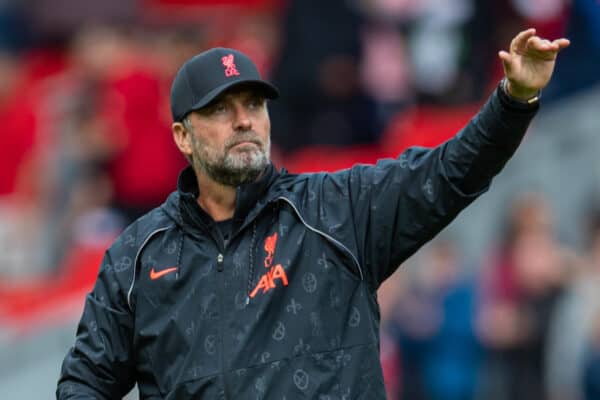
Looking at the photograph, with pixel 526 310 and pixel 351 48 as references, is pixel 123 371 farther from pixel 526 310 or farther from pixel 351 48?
pixel 351 48

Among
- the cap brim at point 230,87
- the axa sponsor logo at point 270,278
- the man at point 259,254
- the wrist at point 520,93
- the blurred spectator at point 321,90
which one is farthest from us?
the blurred spectator at point 321,90

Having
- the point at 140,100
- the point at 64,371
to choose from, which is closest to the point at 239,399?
the point at 64,371

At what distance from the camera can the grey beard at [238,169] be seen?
520cm

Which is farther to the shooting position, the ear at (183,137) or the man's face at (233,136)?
the ear at (183,137)

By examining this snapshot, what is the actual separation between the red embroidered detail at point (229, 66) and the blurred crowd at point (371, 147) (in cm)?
434

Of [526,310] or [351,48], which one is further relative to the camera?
[351,48]

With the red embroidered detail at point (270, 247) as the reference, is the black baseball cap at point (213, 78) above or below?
above

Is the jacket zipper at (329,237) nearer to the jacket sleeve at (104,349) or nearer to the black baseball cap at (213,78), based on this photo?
the black baseball cap at (213,78)

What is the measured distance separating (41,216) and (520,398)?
4.04m

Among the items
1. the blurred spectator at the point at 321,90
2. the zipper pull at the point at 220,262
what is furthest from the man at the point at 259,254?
the blurred spectator at the point at 321,90

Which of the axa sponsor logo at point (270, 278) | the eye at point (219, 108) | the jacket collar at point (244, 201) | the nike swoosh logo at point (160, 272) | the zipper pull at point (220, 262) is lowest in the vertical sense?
the axa sponsor logo at point (270, 278)

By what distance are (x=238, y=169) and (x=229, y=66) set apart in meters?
0.35

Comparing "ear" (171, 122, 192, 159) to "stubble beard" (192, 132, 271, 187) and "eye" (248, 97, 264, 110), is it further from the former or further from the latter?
"eye" (248, 97, 264, 110)

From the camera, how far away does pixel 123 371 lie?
17.3 ft
